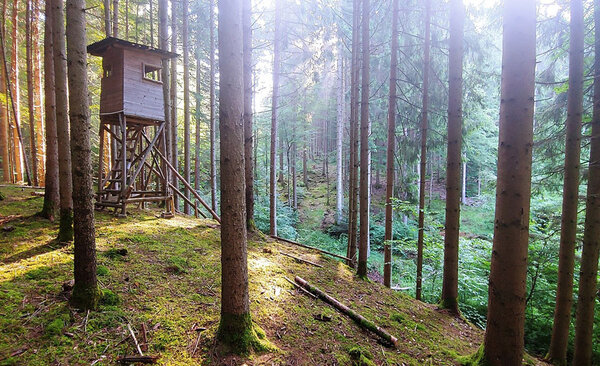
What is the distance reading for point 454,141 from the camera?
620 cm

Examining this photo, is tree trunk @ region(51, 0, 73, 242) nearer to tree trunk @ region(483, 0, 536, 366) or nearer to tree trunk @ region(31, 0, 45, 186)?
tree trunk @ region(483, 0, 536, 366)

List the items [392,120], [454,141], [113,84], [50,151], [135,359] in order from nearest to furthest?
[135,359]
[50,151]
[454,141]
[392,120]
[113,84]

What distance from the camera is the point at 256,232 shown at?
341 inches

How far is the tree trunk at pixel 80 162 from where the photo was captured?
3258 mm

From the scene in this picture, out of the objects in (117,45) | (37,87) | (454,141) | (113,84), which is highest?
(37,87)

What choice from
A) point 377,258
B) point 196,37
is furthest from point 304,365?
point 196,37

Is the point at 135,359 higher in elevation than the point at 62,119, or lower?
lower

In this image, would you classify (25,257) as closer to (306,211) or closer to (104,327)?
(104,327)

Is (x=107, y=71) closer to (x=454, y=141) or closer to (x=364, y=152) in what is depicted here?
(x=364, y=152)

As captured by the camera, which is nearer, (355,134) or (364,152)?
(364,152)

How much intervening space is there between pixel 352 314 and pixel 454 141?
14.0 ft

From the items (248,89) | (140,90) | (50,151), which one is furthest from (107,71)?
(248,89)

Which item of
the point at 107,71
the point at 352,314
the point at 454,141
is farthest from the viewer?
the point at 107,71

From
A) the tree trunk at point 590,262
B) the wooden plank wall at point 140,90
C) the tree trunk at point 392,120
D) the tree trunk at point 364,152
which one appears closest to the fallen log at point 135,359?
the tree trunk at point 364,152
